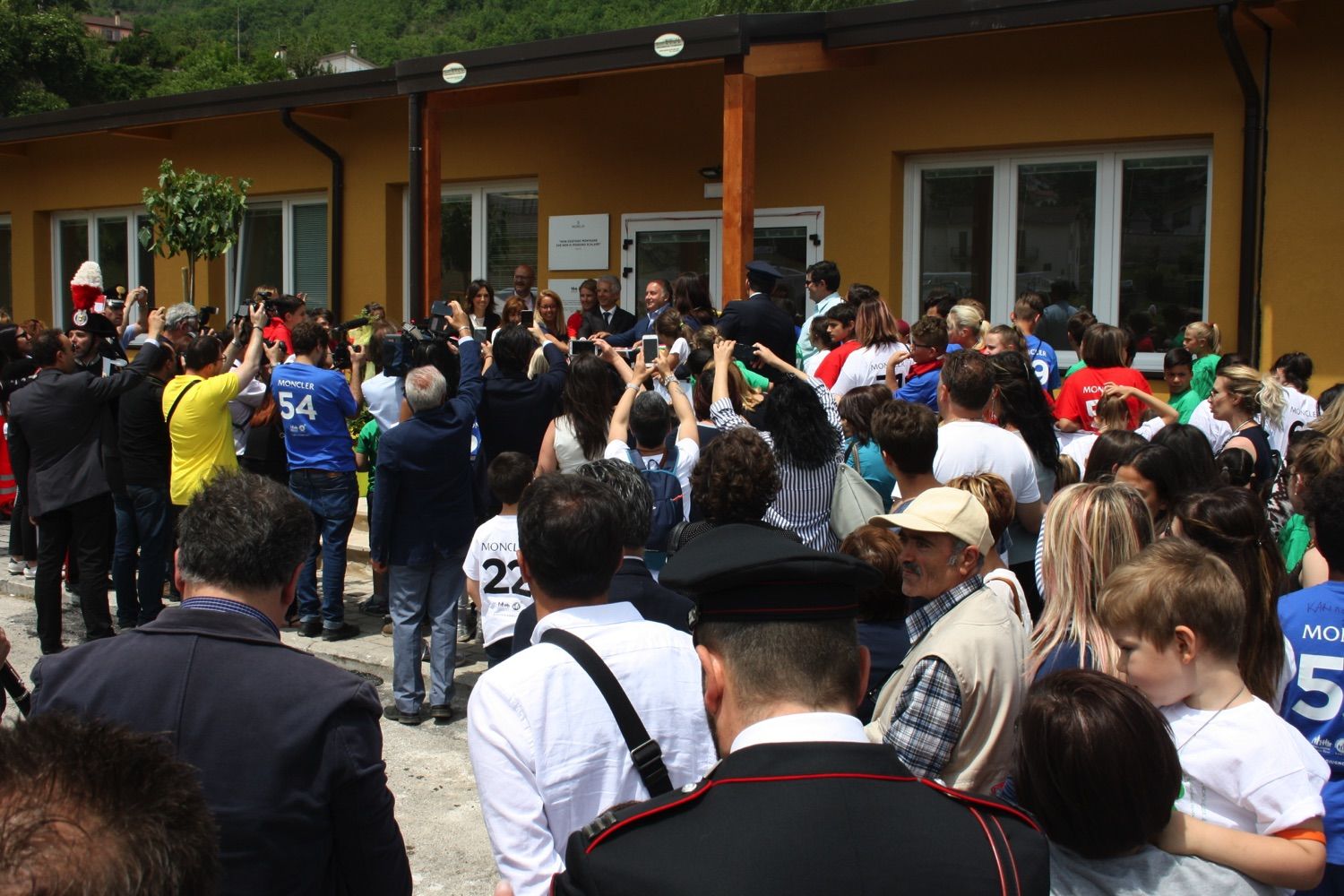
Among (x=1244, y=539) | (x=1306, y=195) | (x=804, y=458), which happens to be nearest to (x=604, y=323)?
(x=1306, y=195)

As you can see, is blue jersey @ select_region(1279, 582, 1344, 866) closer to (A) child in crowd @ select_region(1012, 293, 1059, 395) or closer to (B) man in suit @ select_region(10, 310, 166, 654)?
(A) child in crowd @ select_region(1012, 293, 1059, 395)

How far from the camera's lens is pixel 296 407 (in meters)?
7.68

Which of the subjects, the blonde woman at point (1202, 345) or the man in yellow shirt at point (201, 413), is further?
the blonde woman at point (1202, 345)

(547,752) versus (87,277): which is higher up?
(87,277)

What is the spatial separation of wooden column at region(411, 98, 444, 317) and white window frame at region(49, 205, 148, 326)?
710cm

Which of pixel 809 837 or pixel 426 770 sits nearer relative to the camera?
pixel 809 837

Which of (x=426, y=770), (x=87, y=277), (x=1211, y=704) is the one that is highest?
(x=87, y=277)

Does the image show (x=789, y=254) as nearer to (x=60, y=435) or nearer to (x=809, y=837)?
(x=60, y=435)

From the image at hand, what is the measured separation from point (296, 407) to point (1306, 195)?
7.32 meters

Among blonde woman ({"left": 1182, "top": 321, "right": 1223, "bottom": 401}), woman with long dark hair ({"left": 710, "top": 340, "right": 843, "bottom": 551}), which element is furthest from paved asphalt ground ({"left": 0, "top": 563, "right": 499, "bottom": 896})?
blonde woman ({"left": 1182, "top": 321, "right": 1223, "bottom": 401})

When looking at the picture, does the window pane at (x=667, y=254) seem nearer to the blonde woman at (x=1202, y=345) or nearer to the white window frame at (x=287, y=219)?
the white window frame at (x=287, y=219)

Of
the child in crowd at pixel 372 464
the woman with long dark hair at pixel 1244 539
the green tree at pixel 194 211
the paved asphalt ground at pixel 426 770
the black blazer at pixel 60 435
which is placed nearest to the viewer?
the woman with long dark hair at pixel 1244 539

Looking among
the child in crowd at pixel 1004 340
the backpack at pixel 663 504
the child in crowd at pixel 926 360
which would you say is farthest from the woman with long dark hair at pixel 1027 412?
the backpack at pixel 663 504

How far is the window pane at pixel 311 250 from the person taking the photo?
15.1m
